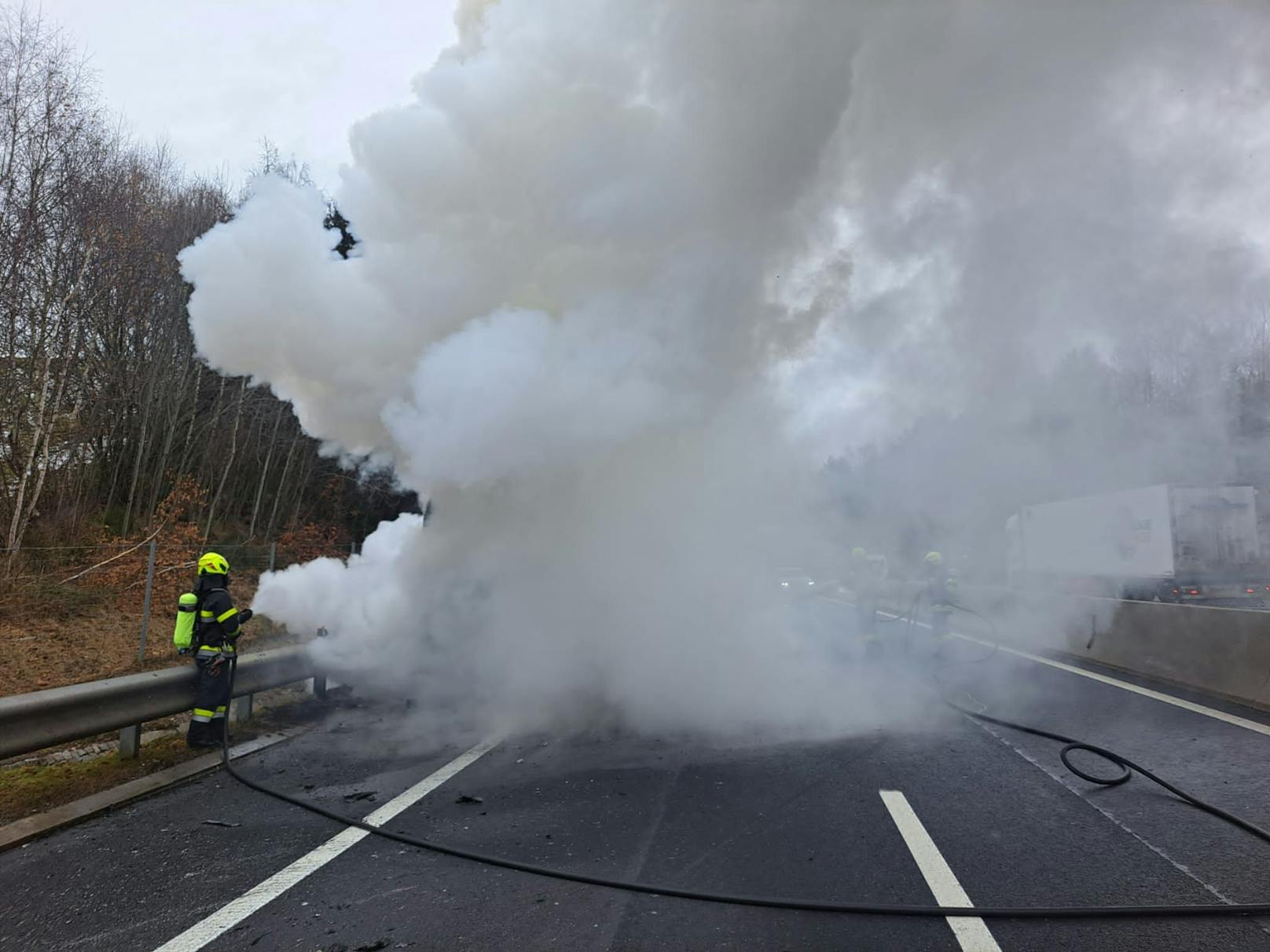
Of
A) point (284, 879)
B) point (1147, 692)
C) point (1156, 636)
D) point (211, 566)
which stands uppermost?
point (211, 566)

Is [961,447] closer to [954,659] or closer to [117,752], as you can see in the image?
[954,659]

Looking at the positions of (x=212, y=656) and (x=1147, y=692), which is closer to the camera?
(x=212, y=656)

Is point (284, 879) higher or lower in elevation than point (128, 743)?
lower

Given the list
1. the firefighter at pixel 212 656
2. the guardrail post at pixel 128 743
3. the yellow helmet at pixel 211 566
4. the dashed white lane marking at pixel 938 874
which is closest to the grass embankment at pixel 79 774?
the guardrail post at pixel 128 743

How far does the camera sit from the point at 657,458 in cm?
911

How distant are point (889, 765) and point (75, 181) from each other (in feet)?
53.8

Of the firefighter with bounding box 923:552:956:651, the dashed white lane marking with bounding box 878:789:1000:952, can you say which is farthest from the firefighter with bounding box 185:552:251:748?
the firefighter with bounding box 923:552:956:651

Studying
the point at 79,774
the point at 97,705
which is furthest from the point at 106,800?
the point at 79,774

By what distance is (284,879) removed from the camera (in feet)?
12.0

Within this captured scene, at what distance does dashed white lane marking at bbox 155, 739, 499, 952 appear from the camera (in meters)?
3.10

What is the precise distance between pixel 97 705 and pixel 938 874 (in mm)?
5285

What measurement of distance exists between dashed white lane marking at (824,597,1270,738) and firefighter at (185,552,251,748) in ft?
28.7

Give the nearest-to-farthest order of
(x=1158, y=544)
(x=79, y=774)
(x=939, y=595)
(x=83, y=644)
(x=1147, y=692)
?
(x=79, y=774)
(x=1147, y=692)
(x=83, y=644)
(x=939, y=595)
(x=1158, y=544)

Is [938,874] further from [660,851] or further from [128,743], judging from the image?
[128,743]
